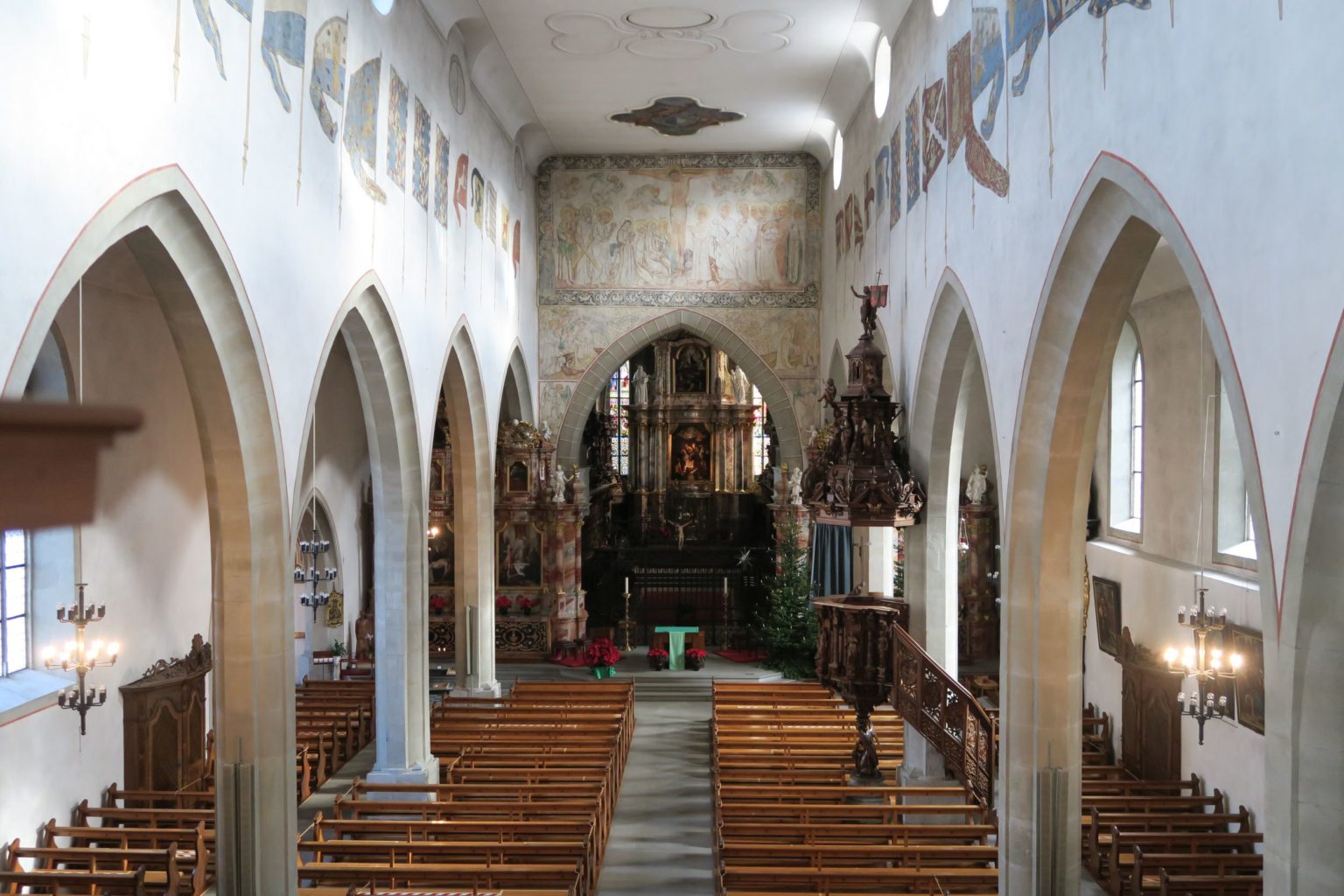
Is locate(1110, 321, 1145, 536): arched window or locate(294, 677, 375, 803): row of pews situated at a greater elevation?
locate(1110, 321, 1145, 536): arched window

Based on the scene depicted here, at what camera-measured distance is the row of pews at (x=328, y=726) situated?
1512 centimetres

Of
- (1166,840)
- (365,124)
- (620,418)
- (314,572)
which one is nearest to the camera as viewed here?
(1166,840)

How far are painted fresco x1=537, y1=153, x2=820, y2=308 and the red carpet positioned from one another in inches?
288

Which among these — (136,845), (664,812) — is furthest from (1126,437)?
(136,845)

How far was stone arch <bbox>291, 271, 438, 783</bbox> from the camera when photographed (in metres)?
13.8

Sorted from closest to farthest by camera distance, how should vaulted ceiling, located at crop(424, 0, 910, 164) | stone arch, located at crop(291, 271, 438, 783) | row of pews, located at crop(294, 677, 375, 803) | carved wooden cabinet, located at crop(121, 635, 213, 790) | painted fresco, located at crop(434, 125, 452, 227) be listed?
1. carved wooden cabinet, located at crop(121, 635, 213, 790)
2. stone arch, located at crop(291, 271, 438, 783)
3. painted fresco, located at crop(434, 125, 452, 227)
4. row of pews, located at crop(294, 677, 375, 803)
5. vaulted ceiling, located at crop(424, 0, 910, 164)

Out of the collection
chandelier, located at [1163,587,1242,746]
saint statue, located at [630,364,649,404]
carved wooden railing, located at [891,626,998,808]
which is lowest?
carved wooden railing, located at [891,626,998,808]

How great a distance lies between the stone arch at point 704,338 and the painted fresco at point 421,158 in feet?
30.8

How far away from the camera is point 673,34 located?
16.5 metres

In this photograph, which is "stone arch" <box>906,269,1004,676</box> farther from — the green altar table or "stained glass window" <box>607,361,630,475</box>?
"stained glass window" <box>607,361,630,475</box>

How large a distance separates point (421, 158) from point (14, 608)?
703cm

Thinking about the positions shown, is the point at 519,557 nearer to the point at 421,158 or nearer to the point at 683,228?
the point at 683,228

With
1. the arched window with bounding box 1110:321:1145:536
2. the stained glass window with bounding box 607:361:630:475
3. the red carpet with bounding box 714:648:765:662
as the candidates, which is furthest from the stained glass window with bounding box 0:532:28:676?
the stained glass window with bounding box 607:361:630:475

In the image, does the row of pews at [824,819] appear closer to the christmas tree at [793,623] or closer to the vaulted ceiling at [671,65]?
the christmas tree at [793,623]
